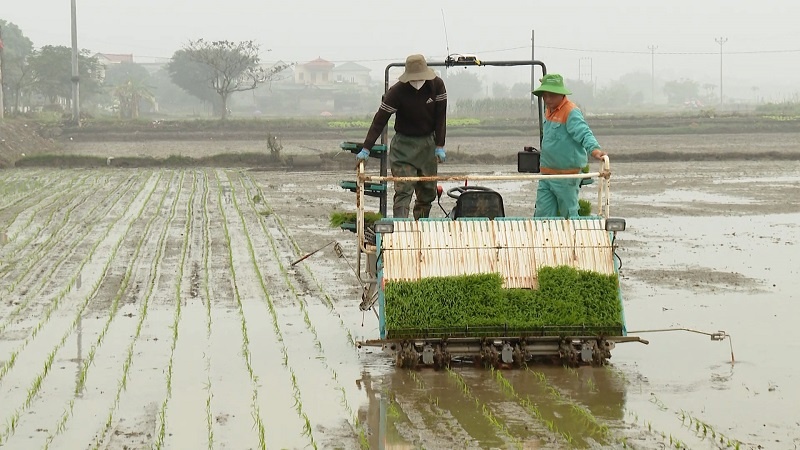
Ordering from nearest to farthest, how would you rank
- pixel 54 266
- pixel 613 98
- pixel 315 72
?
pixel 54 266 → pixel 613 98 → pixel 315 72

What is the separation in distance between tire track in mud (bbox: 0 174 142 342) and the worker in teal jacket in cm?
424

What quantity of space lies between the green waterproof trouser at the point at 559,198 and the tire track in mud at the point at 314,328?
5.71ft

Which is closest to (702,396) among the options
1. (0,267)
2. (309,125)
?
(0,267)

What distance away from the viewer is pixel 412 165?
30.6 ft

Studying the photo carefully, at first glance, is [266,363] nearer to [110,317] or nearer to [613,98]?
[110,317]

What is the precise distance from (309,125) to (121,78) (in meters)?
81.8

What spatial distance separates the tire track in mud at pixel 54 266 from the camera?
10570mm

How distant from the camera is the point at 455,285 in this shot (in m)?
7.97

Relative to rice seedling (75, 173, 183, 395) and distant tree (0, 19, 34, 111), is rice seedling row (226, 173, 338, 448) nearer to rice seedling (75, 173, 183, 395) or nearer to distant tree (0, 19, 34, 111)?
rice seedling (75, 173, 183, 395)

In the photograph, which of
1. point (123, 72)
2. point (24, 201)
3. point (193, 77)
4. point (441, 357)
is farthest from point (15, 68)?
point (441, 357)

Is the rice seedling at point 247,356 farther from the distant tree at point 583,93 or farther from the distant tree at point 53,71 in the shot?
the distant tree at point 583,93

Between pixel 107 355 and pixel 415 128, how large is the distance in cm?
274

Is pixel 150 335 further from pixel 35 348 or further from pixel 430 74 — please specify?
pixel 430 74

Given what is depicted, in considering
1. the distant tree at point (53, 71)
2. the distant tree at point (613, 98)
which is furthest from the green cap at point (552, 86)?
the distant tree at point (613, 98)
